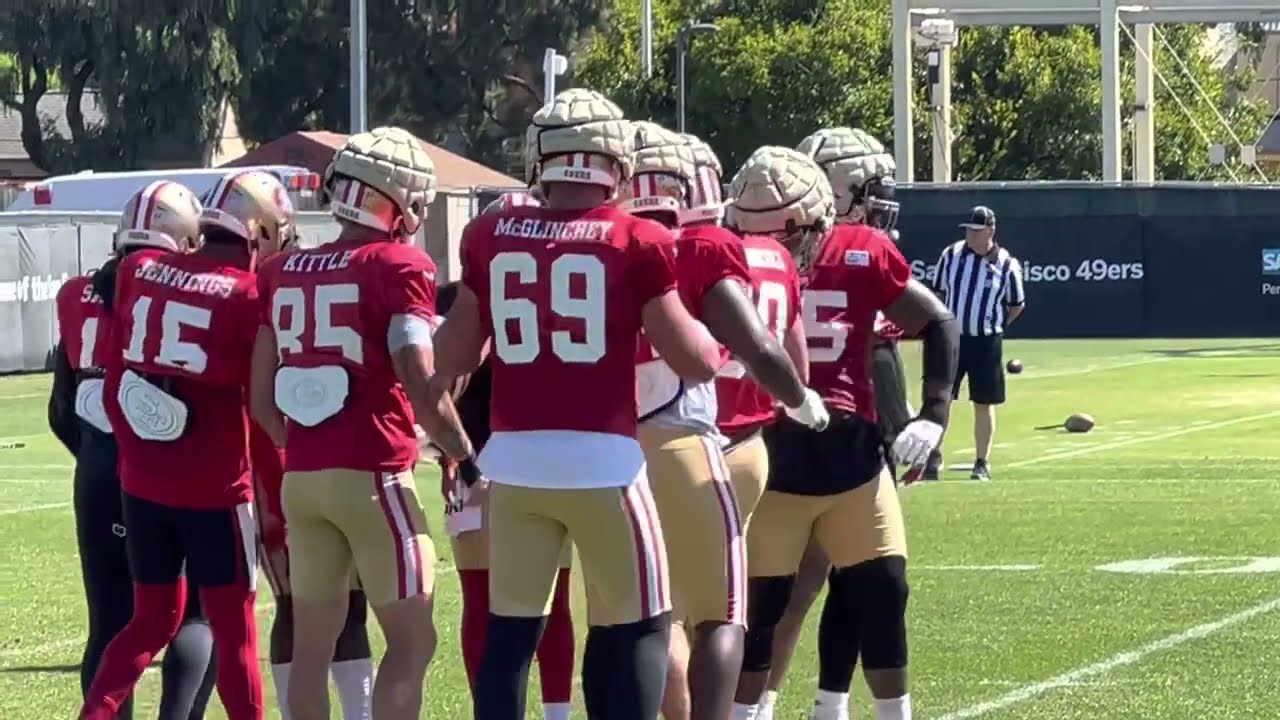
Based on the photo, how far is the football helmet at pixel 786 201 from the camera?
712cm

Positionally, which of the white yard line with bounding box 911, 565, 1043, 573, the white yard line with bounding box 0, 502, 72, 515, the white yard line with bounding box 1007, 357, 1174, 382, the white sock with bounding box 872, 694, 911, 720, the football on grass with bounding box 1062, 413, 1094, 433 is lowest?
the white yard line with bounding box 911, 565, 1043, 573

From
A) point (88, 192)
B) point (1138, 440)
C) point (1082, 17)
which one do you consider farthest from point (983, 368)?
point (1082, 17)

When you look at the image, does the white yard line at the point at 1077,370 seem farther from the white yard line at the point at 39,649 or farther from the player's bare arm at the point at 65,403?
the player's bare arm at the point at 65,403

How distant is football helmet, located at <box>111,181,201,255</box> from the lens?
712cm

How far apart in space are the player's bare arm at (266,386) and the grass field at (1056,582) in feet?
6.51

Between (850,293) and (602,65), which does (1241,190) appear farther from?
(602,65)

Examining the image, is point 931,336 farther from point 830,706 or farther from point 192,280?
point 192,280

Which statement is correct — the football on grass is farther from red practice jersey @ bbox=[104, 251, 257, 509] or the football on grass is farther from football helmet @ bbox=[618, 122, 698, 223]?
red practice jersey @ bbox=[104, 251, 257, 509]

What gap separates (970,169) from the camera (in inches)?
2254

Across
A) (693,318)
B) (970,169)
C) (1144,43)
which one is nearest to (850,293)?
(693,318)

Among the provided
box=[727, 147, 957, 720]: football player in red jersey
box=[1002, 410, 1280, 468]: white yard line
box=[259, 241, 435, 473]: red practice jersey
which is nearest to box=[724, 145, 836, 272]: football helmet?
box=[727, 147, 957, 720]: football player in red jersey

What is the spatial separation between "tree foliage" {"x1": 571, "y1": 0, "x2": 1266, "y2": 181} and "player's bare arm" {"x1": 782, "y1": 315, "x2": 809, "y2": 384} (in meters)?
47.8

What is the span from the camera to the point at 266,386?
261 inches

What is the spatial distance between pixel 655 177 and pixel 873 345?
3.81ft
